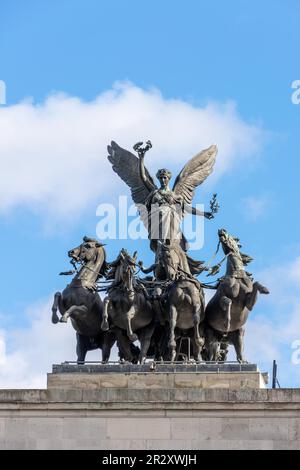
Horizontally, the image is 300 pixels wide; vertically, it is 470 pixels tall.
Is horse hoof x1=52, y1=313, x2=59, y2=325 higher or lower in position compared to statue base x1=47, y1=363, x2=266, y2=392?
higher

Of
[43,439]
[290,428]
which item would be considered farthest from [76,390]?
[290,428]

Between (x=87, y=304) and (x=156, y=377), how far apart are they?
2449 mm

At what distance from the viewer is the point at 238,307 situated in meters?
57.8

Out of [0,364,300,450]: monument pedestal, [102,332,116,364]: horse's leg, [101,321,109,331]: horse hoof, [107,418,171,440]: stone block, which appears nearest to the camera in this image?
[0,364,300,450]: monument pedestal

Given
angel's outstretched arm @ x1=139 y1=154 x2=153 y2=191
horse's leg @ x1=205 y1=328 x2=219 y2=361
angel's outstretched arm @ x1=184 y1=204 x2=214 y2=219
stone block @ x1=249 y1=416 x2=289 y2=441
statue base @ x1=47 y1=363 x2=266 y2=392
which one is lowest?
stone block @ x1=249 y1=416 x2=289 y2=441

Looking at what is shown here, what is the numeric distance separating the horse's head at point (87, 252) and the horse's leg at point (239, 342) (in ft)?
11.8

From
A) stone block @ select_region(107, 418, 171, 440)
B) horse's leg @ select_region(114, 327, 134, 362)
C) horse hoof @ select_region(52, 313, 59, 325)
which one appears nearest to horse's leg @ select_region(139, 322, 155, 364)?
horse's leg @ select_region(114, 327, 134, 362)

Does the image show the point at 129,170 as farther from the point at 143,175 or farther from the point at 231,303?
the point at 231,303

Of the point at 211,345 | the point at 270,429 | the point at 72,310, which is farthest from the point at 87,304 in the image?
the point at 270,429

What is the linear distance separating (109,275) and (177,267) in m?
1.61

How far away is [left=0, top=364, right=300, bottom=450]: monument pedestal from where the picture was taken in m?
56.2

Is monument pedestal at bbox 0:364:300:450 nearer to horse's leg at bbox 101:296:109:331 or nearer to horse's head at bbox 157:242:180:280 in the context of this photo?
horse's leg at bbox 101:296:109:331

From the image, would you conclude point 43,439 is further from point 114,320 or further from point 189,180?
point 189,180

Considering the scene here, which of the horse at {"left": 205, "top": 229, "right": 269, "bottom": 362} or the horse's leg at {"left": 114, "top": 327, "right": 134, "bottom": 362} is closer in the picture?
the horse at {"left": 205, "top": 229, "right": 269, "bottom": 362}
